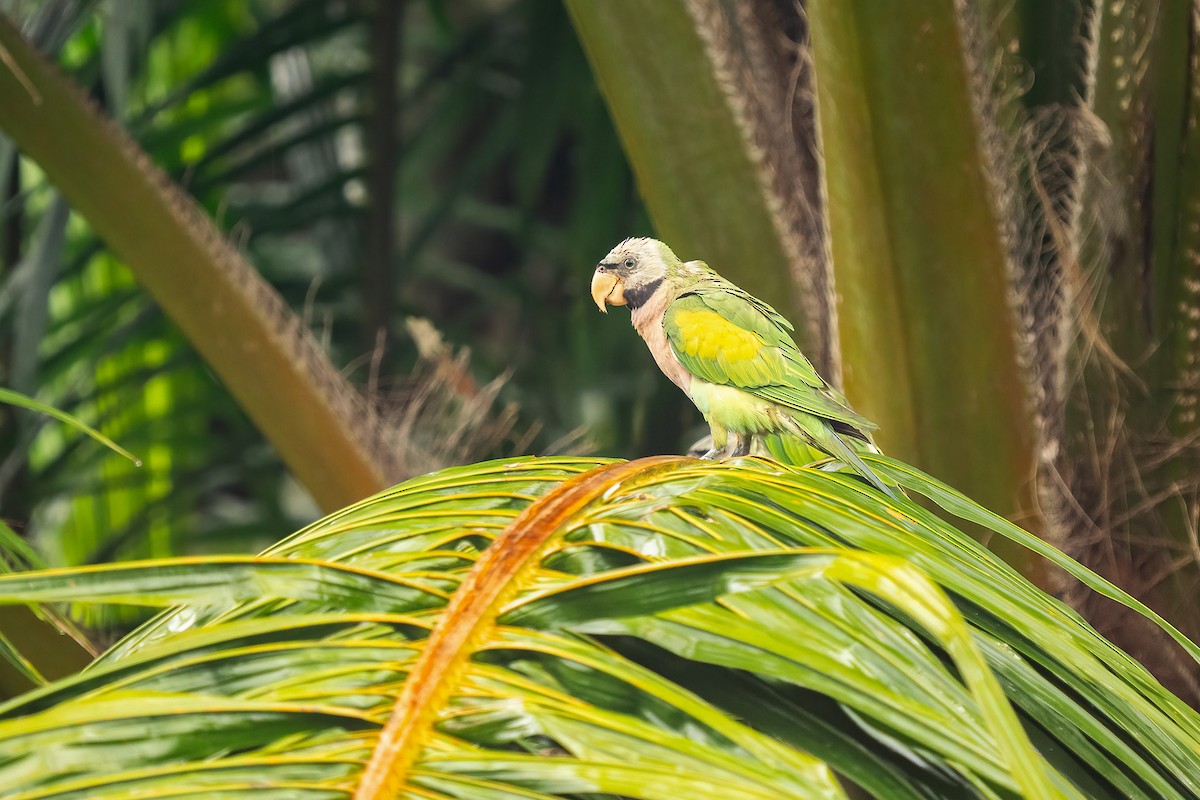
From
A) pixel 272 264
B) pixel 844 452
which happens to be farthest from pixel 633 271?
pixel 272 264

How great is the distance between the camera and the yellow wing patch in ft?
1.64

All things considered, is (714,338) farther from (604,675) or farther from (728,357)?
(604,675)

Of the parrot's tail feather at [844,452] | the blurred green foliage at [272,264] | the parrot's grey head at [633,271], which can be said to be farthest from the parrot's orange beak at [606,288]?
the blurred green foliage at [272,264]

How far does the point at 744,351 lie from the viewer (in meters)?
0.50

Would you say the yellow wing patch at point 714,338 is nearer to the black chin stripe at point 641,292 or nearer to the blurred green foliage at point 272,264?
the black chin stripe at point 641,292

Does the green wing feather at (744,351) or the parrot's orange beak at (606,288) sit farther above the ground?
the parrot's orange beak at (606,288)

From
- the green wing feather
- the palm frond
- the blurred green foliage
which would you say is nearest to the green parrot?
the green wing feather

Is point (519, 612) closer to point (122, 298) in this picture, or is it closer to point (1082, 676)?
point (1082, 676)

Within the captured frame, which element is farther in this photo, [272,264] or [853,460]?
[272,264]

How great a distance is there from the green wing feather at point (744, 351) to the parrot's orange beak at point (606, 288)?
0.12 feet

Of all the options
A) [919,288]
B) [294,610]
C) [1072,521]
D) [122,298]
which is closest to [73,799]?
[294,610]

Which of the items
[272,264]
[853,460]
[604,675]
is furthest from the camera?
[272,264]

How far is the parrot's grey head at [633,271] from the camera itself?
55cm

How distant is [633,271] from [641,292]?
0.01 meters
